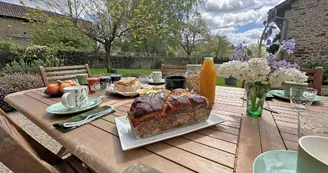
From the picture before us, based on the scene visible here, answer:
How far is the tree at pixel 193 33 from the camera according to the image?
12.5 meters

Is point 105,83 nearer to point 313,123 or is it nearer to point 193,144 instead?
point 193,144

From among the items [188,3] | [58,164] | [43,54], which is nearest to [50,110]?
[58,164]

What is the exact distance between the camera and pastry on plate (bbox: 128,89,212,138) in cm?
56

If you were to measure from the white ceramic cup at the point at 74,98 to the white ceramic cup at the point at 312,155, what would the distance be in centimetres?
91

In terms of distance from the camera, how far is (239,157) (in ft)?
1.58

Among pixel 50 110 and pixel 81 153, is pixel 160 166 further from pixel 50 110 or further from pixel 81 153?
pixel 50 110

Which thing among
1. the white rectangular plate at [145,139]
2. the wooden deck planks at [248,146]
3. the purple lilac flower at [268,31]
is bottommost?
the wooden deck planks at [248,146]

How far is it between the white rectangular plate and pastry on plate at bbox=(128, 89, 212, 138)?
0.05 feet

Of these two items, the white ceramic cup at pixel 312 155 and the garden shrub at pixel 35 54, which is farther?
the garden shrub at pixel 35 54

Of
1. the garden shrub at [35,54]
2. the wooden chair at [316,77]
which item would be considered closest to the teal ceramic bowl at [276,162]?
the wooden chair at [316,77]

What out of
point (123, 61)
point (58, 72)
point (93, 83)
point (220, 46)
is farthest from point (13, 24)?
point (93, 83)

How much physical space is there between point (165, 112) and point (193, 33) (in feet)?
45.2

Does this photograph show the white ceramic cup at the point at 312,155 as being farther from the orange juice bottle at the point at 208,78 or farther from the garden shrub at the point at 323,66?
the garden shrub at the point at 323,66

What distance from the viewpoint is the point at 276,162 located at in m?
0.44
